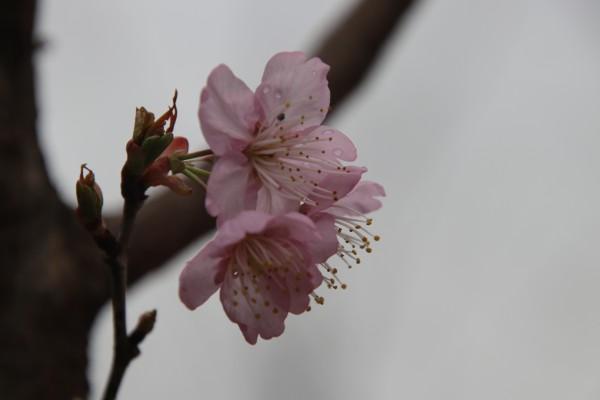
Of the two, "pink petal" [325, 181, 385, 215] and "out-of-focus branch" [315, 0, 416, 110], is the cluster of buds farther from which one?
"out-of-focus branch" [315, 0, 416, 110]

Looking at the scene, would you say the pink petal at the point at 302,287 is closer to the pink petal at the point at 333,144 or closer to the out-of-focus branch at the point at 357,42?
the pink petal at the point at 333,144

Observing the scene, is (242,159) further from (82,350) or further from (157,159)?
(82,350)

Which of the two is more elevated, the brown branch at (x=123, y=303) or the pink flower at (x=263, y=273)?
the pink flower at (x=263, y=273)

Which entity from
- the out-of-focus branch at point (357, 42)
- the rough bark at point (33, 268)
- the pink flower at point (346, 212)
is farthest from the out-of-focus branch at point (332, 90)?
the pink flower at point (346, 212)

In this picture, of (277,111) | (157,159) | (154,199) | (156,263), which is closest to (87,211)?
(157,159)

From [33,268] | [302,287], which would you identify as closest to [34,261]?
[33,268]

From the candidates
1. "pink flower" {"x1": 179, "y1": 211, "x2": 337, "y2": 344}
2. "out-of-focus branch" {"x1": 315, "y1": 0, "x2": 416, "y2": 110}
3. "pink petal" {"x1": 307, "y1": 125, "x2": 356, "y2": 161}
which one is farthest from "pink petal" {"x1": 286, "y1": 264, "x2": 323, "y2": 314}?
"out-of-focus branch" {"x1": 315, "y1": 0, "x2": 416, "y2": 110}
